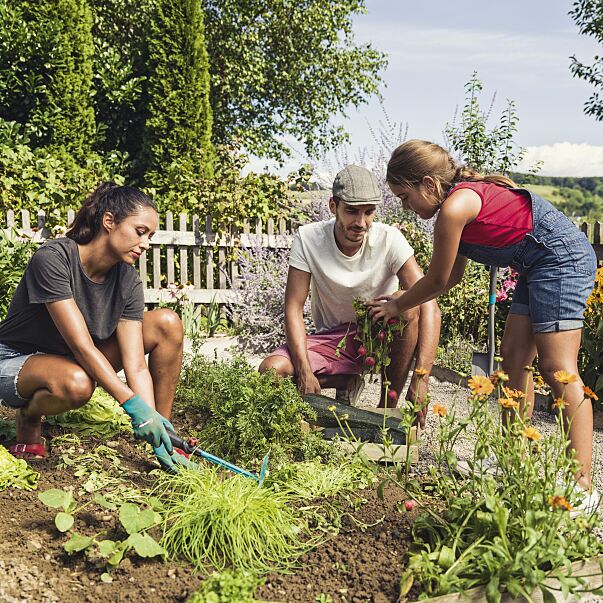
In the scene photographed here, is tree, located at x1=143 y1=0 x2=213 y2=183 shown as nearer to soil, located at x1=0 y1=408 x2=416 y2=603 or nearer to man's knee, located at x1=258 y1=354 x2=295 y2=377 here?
man's knee, located at x1=258 y1=354 x2=295 y2=377

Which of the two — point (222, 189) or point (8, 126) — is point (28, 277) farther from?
point (8, 126)

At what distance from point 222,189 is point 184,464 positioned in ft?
17.6

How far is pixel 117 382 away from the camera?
Result: 101 inches

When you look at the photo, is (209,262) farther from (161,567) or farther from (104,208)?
(161,567)

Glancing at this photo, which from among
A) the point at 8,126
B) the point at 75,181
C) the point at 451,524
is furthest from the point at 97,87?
the point at 451,524

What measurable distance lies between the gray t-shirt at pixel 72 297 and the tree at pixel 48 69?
742 centimetres

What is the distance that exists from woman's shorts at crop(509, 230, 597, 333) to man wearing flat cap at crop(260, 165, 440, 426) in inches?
30.4

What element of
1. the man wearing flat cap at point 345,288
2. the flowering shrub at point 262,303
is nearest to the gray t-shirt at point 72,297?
the man wearing flat cap at point 345,288

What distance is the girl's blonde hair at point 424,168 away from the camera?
9.02 feet

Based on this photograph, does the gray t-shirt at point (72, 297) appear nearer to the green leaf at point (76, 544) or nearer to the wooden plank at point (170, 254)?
the green leaf at point (76, 544)

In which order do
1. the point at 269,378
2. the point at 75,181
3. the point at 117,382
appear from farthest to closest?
the point at 75,181 < the point at 269,378 < the point at 117,382

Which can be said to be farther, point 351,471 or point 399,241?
point 399,241

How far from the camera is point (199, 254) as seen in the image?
303 inches

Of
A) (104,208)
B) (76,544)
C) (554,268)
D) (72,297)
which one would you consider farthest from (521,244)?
(76,544)
